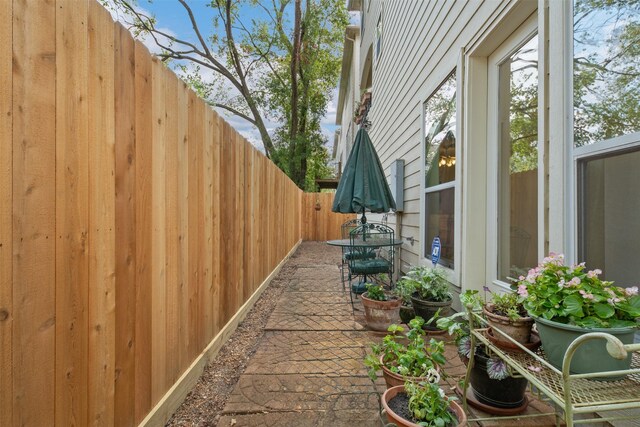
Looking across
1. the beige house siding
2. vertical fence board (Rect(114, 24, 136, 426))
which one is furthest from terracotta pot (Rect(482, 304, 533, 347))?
the beige house siding

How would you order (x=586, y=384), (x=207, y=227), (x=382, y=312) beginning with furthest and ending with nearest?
(x=382, y=312)
(x=207, y=227)
(x=586, y=384)

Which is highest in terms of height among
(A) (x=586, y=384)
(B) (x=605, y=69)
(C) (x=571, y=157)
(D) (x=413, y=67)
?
(D) (x=413, y=67)

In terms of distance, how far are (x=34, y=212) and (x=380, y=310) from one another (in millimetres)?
2754

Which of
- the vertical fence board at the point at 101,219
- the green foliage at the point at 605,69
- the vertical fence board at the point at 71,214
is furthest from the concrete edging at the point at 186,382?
the green foliage at the point at 605,69

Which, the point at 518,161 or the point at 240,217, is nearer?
the point at 518,161

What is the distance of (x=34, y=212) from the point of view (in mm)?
1076

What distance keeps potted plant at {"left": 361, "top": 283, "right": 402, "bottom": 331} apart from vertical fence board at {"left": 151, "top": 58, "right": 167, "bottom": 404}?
1.91 meters

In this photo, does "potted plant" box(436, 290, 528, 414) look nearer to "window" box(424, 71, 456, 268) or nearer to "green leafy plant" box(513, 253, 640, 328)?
"green leafy plant" box(513, 253, 640, 328)

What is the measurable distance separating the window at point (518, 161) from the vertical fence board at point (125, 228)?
2.25 metres

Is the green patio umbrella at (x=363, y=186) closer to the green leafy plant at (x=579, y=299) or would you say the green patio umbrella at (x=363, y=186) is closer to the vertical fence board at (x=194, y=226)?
the vertical fence board at (x=194, y=226)

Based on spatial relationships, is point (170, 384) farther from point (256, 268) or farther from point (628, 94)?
point (628, 94)

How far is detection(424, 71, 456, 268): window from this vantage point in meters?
3.32

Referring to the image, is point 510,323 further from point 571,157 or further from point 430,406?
point 571,157

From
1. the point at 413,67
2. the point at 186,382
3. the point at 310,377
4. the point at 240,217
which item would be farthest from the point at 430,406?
the point at 413,67
